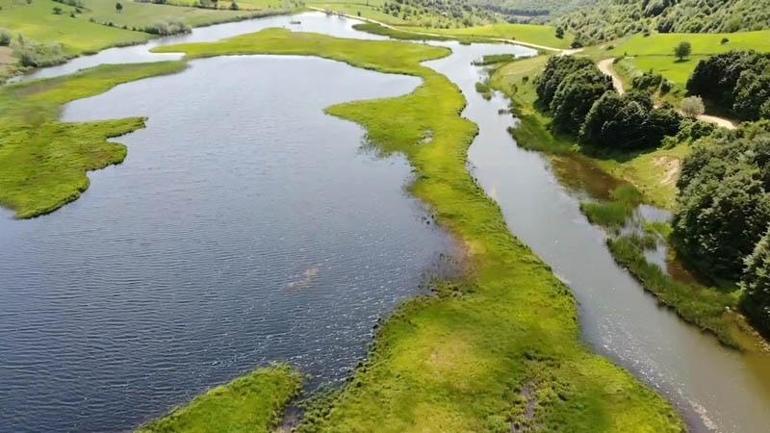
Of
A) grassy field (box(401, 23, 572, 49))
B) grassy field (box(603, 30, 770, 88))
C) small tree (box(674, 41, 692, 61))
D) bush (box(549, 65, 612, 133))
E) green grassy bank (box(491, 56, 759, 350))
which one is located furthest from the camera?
grassy field (box(401, 23, 572, 49))

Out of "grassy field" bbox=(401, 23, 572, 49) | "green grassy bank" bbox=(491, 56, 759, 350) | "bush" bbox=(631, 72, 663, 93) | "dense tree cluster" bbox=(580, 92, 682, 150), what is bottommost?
"green grassy bank" bbox=(491, 56, 759, 350)

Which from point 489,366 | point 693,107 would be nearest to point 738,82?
point 693,107

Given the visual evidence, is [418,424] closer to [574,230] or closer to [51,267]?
[574,230]

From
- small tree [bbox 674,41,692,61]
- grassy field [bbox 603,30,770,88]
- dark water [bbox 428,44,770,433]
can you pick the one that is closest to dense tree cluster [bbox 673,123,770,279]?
dark water [bbox 428,44,770,433]

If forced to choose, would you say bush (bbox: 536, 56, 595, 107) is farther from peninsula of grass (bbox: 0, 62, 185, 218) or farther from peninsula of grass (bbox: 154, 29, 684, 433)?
peninsula of grass (bbox: 0, 62, 185, 218)

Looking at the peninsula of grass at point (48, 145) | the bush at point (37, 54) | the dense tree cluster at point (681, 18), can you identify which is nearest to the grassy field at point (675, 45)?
the dense tree cluster at point (681, 18)

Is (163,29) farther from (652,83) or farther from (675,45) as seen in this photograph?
(652,83)
